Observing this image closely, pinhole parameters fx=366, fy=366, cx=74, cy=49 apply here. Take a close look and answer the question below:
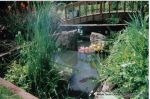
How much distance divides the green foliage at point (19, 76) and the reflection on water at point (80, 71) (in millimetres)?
763

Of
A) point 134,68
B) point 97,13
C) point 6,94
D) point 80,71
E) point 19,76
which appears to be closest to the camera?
point 134,68

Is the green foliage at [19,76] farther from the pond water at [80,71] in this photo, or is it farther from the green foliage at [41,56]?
the pond water at [80,71]

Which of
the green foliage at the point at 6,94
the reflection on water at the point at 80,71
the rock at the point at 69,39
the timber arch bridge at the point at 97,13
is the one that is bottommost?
the reflection on water at the point at 80,71

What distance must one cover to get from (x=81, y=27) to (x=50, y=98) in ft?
12.5

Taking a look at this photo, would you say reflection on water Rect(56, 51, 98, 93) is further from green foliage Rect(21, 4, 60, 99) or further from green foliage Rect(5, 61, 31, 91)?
green foliage Rect(5, 61, 31, 91)

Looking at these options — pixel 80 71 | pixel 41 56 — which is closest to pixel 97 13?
pixel 80 71

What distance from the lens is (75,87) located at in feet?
18.1

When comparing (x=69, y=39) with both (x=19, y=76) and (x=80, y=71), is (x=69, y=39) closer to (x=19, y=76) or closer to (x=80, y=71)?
(x=80, y=71)

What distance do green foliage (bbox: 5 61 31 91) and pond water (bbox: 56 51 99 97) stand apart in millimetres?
766

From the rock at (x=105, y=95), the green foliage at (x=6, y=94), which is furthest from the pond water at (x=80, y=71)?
the green foliage at (x=6, y=94)

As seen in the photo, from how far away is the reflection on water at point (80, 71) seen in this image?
552 centimetres

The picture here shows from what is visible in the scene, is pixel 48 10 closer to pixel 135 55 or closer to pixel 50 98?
pixel 50 98

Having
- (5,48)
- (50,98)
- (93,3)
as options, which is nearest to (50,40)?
(50,98)

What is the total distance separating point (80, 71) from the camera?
6.18m
